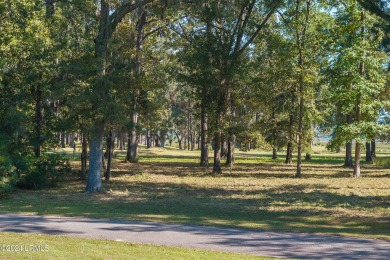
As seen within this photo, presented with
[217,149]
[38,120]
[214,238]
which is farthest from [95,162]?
[214,238]

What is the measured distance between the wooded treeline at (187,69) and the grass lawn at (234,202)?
2.04 m

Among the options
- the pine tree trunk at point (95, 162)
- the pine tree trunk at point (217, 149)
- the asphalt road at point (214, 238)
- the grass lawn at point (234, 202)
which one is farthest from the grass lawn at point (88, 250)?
the pine tree trunk at point (217, 149)

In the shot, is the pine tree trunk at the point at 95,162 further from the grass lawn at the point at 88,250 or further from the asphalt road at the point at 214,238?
the grass lawn at the point at 88,250

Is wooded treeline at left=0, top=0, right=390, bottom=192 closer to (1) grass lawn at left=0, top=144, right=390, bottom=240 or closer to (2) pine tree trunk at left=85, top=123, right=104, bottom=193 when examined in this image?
(2) pine tree trunk at left=85, top=123, right=104, bottom=193

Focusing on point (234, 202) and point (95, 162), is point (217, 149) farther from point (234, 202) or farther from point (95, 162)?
point (234, 202)

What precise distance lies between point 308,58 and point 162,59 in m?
14.4

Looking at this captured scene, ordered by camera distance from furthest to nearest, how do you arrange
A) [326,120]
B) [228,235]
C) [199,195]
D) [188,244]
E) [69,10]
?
1. [326,120]
2. [69,10]
3. [199,195]
4. [228,235]
5. [188,244]

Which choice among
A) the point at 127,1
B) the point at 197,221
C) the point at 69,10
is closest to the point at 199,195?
the point at 197,221

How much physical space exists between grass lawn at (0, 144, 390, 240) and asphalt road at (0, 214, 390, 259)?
1.12 m

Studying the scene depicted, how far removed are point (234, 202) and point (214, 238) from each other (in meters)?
8.04

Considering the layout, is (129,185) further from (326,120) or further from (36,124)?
(326,120)

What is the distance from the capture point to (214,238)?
10.8 m

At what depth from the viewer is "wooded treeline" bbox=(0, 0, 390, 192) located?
837 inches

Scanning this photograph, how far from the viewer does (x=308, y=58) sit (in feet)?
102
